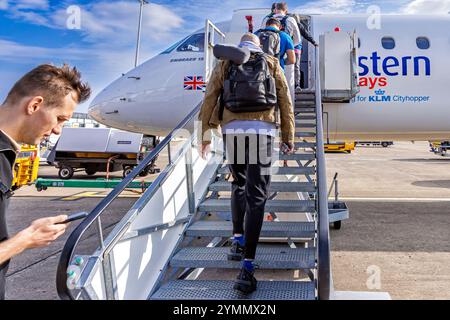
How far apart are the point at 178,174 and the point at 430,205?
7100mm

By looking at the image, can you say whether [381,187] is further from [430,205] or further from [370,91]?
[370,91]

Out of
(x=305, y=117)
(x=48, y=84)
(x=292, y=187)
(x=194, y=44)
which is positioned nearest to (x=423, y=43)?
(x=305, y=117)

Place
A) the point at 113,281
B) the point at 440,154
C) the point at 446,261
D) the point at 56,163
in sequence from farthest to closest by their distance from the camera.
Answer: the point at 440,154 → the point at 56,163 → the point at 446,261 → the point at 113,281

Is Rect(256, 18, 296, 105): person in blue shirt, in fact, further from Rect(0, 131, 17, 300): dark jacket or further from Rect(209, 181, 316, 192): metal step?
Rect(0, 131, 17, 300): dark jacket

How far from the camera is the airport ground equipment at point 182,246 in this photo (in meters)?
2.32

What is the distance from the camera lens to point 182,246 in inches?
151

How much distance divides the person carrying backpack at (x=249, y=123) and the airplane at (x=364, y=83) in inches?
139

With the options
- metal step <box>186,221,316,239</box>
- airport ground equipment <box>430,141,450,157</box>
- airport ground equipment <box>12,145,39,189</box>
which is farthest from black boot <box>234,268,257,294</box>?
airport ground equipment <box>430,141,450,157</box>

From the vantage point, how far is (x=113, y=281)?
2748 mm

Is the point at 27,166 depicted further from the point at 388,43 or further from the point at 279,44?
the point at 388,43

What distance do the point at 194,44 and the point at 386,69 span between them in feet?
10.9

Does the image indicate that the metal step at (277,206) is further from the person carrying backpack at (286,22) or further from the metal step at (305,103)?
the person carrying backpack at (286,22)
